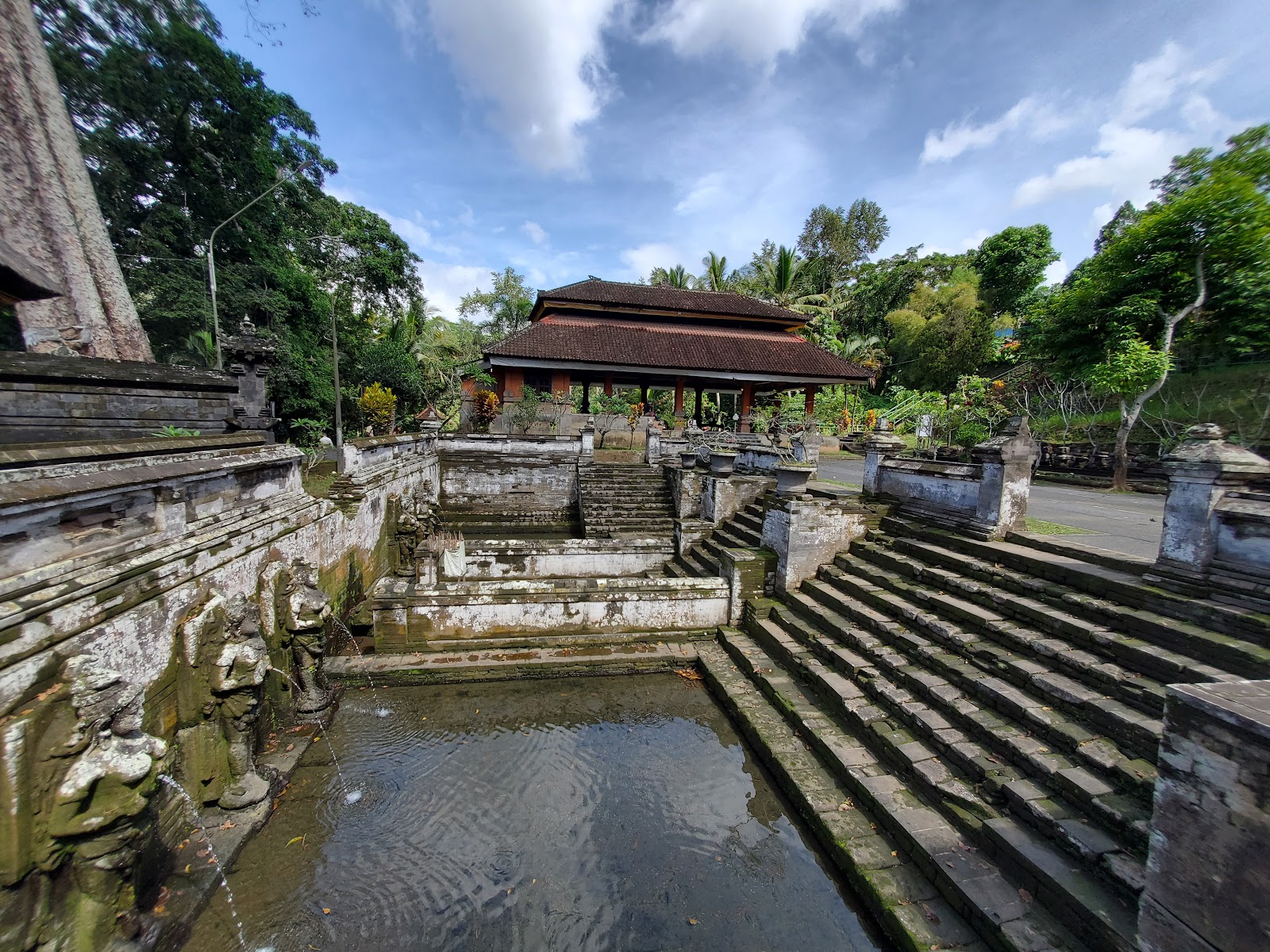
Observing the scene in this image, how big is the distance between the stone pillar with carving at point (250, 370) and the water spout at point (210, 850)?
5.98 metres

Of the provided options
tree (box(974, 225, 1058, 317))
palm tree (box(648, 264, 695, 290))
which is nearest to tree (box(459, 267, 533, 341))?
palm tree (box(648, 264, 695, 290))

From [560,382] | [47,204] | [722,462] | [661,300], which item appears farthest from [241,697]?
[661,300]

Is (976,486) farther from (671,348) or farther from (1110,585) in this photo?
(671,348)

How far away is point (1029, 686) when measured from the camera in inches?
162

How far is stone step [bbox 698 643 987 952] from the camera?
2986 mm

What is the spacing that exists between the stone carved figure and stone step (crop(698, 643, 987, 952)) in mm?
4198

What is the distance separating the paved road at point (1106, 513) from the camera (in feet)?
20.2

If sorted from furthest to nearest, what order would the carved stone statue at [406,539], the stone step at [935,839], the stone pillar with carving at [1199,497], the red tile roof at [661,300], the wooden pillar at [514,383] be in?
the red tile roof at [661,300] < the wooden pillar at [514,383] < the carved stone statue at [406,539] < the stone pillar with carving at [1199,497] < the stone step at [935,839]

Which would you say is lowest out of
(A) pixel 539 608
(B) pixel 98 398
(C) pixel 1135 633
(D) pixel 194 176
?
(A) pixel 539 608

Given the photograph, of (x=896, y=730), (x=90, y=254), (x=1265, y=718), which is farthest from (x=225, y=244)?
(x=1265, y=718)

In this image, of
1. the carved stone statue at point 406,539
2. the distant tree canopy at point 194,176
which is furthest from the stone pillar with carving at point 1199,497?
the distant tree canopy at point 194,176

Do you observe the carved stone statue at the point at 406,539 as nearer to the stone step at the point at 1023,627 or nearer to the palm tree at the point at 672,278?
the stone step at the point at 1023,627

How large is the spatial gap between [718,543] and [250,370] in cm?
858

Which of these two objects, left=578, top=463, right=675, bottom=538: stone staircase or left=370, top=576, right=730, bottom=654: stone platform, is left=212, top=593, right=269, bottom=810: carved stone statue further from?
left=578, top=463, right=675, bottom=538: stone staircase
